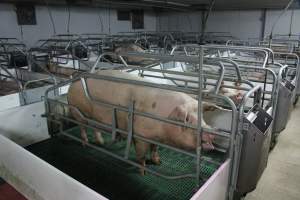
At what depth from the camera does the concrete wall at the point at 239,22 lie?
6.73 m

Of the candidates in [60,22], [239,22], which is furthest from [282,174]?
[239,22]

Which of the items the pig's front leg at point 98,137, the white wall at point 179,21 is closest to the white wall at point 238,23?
the white wall at point 179,21

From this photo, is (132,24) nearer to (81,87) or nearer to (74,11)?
(74,11)

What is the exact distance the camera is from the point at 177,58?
4.37ft

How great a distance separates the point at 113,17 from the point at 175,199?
22.3ft

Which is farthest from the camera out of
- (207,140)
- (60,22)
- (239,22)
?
(239,22)

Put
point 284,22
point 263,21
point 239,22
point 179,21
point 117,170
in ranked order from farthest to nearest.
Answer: point 179,21, point 239,22, point 263,21, point 284,22, point 117,170

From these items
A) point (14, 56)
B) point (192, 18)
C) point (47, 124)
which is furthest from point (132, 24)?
point (47, 124)

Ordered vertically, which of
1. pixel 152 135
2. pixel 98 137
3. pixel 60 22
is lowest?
pixel 98 137

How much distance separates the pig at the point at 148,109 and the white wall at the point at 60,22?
400 cm

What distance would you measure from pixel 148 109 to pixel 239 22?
22.6 feet

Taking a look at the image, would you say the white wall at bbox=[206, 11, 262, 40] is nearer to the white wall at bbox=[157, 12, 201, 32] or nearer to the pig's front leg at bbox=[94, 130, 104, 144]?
the white wall at bbox=[157, 12, 201, 32]

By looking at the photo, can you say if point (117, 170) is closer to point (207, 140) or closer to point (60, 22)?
point (207, 140)

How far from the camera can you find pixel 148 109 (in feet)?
5.44
